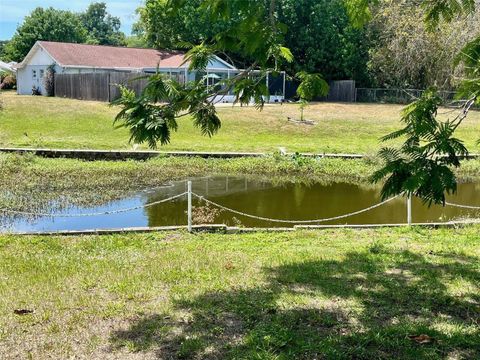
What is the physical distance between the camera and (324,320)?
5059 millimetres

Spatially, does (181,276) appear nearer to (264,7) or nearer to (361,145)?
(264,7)

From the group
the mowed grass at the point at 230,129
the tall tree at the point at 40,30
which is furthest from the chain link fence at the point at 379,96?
the tall tree at the point at 40,30

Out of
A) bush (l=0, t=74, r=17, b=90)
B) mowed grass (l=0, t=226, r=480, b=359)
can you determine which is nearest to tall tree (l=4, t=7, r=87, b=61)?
bush (l=0, t=74, r=17, b=90)

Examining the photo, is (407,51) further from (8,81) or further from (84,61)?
(8,81)

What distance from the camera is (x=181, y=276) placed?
6520mm

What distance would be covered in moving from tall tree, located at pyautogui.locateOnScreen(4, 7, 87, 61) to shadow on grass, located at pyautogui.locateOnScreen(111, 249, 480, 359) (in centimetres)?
5801

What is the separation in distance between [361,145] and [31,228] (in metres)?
15.9

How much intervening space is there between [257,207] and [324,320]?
9.21 meters

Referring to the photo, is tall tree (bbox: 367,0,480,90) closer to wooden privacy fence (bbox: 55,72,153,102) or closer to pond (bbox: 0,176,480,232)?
wooden privacy fence (bbox: 55,72,153,102)

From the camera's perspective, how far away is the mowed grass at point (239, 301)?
450cm

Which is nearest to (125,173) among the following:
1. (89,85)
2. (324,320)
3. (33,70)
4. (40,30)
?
(324,320)

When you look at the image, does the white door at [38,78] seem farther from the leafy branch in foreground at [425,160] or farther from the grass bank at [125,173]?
the leafy branch in foreground at [425,160]

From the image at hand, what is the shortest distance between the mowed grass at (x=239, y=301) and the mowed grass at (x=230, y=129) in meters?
14.0

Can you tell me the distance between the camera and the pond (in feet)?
39.6
